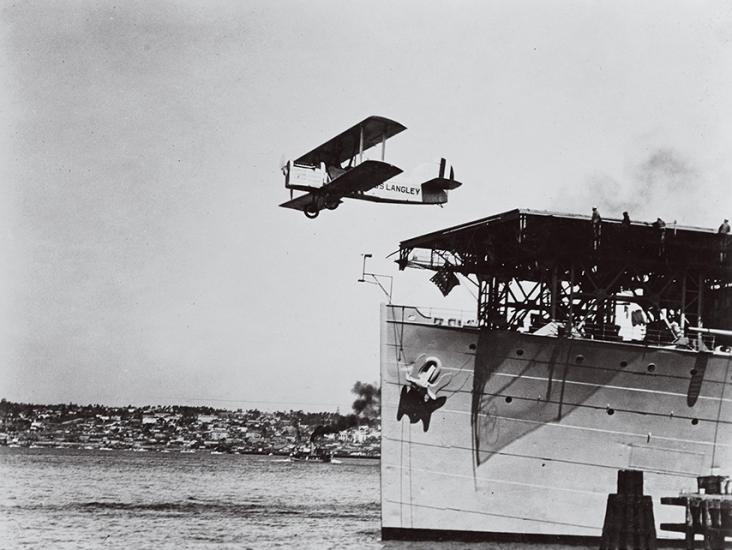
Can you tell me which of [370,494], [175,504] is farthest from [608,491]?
[370,494]

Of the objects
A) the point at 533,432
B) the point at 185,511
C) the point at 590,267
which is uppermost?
the point at 590,267

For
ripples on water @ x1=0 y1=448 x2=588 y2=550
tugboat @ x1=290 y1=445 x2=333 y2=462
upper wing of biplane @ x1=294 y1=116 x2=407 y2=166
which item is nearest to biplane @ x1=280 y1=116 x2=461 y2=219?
upper wing of biplane @ x1=294 y1=116 x2=407 y2=166

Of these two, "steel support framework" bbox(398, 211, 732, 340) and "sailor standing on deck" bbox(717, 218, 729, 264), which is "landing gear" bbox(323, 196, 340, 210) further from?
"sailor standing on deck" bbox(717, 218, 729, 264)

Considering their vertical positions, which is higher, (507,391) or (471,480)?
(507,391)

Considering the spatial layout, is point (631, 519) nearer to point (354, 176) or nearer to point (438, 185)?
point (354, 176)

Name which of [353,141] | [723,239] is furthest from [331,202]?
[723,239]

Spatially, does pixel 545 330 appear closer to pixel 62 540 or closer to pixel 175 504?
pixel 62 540

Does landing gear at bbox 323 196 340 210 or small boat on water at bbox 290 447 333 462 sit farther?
small boat on water at bbox 290 447 333 462
